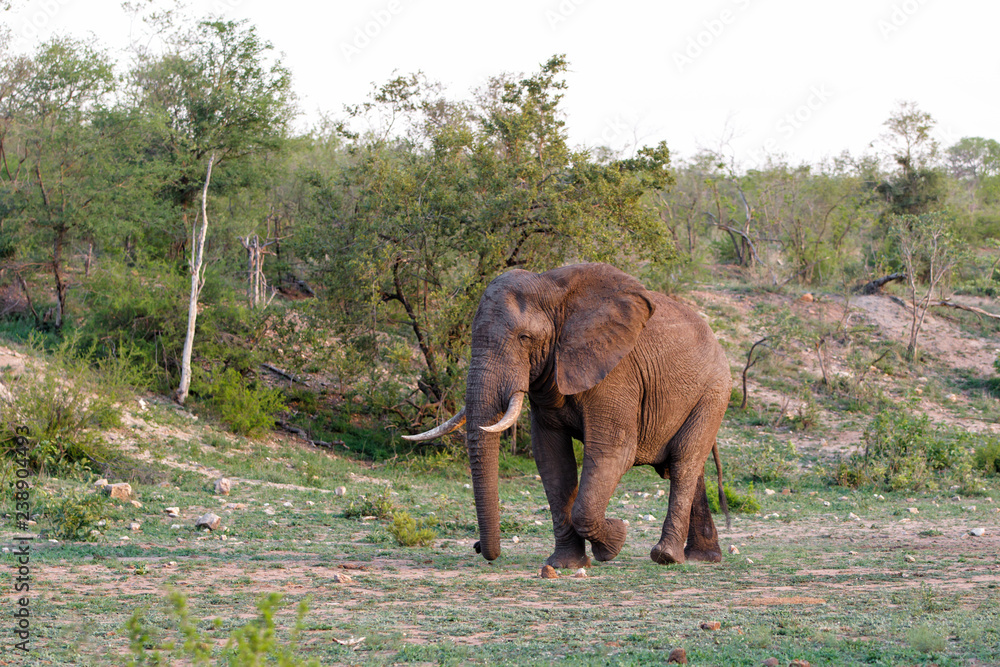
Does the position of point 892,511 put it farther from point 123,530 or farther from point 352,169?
point 352,169

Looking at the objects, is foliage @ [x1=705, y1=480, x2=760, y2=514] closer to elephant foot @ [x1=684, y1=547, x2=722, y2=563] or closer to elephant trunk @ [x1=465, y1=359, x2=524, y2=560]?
elephant foot @ [x1=684, y1=547, x2=722, y2=563]

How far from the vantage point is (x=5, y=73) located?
21.7 m

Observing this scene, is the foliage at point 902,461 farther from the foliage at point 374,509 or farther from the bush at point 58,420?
the bush at point 58,420

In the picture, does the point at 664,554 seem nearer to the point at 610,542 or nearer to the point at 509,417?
the point at 610,542

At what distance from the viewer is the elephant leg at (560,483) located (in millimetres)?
8031

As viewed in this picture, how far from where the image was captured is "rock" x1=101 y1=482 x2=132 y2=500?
10336 millimetres

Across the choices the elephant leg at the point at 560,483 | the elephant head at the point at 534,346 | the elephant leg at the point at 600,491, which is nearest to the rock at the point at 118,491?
the elephant head at the point at 534,346

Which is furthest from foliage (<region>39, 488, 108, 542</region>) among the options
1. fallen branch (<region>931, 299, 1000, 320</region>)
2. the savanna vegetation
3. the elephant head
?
fallen branch (<region>931, 299, 1000, 320</region>)

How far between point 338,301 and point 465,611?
1197 centimetres

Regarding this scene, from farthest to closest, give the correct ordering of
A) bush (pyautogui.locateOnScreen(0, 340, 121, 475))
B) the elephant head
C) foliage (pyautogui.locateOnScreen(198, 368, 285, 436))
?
foliage (pyautogui.locateOnScreen(198, 368, 285, 436)), bush (pyautogui.locateOnScreen(0, 340, 121, 475)), the elephant head

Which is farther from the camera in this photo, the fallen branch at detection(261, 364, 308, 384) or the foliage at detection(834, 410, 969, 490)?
the fallen branch at detection(261, 364, 308, 384)

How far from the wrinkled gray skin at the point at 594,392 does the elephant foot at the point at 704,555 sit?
1cm

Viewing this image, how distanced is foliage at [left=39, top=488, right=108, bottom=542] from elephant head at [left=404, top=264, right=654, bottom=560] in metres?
3.63

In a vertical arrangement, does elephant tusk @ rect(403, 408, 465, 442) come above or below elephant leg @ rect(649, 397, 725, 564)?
above
